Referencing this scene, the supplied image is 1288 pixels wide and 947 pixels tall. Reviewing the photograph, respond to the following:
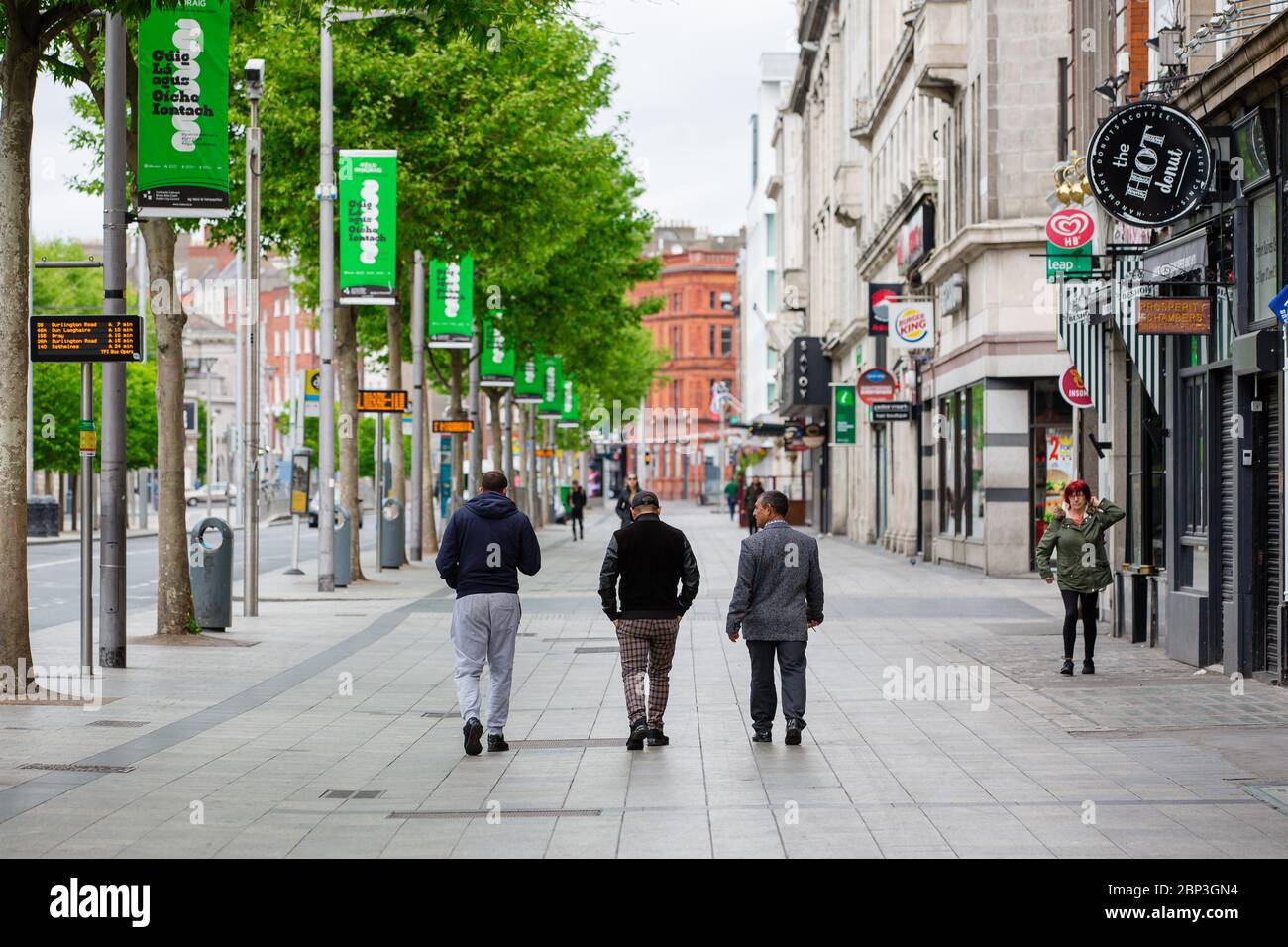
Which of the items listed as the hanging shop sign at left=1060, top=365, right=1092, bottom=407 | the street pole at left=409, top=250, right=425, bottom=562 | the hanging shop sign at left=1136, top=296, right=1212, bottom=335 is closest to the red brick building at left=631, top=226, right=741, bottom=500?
the street pole at left=409, top=250, right=425, bottom=562

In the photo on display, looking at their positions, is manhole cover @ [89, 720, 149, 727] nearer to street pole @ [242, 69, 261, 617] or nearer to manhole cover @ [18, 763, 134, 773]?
manhole cover @ [18, 763, 134, 773]

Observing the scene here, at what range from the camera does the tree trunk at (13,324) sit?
14.8 m

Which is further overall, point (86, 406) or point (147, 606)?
point (147, 606)

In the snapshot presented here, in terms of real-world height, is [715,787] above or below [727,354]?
below

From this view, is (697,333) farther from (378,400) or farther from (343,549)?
(343,549)

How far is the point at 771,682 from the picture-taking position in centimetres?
1299

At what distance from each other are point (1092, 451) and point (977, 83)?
985 cm

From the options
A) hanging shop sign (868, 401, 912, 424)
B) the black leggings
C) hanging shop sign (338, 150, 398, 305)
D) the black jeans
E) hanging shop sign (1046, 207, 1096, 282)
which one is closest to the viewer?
the black jeans

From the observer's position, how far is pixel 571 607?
27.3m

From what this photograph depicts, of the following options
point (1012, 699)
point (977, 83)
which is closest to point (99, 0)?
point (1012, 699)

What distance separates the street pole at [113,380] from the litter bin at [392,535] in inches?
763

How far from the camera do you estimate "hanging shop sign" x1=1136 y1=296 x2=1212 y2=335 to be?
17062mm

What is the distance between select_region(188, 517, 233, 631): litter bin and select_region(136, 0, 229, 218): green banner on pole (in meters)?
4.79
